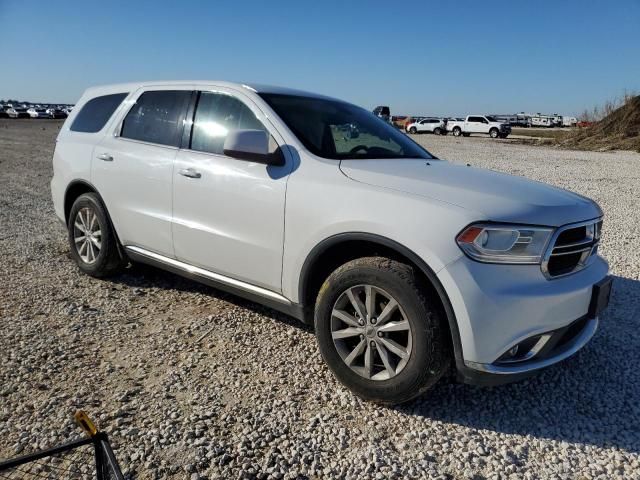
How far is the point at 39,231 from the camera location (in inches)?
261

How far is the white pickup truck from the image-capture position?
40.3 metres

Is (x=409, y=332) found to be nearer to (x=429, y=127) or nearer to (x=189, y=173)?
(x=189, y=173)

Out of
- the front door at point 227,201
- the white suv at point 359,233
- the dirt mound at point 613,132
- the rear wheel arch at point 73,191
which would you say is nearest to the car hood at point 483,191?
the white suv at point 359,233

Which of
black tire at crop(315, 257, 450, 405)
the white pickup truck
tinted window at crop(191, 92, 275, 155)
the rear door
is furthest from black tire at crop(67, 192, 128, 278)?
the white pickup truck

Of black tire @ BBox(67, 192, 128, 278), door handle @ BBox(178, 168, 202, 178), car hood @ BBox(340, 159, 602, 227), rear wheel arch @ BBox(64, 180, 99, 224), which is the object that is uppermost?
car hood @ BBox(340, 159, 602, 227)

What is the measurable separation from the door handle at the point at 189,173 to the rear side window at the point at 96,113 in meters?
1.42

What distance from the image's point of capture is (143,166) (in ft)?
13.1

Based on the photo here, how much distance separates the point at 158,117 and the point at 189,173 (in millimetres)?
825

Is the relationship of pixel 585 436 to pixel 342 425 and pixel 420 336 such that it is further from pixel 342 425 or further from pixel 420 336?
pixel 342 425

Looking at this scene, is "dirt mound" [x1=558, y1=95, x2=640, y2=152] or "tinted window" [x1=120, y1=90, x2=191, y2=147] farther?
"dirt mound" [x1=558, y1=95, x2=640, y2=152]

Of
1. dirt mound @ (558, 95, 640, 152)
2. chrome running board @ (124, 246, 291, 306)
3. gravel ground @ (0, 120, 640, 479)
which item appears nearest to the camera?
gravel ground @ (0, 120, 640, 479)

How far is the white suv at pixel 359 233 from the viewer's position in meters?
2.52

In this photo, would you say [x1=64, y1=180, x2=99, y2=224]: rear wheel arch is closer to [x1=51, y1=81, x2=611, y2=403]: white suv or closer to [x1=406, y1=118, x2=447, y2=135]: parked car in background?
[x1=51, y1=81, x2=611, y2=403]: white suv

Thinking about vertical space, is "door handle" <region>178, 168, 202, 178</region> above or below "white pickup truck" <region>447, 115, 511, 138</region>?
below
